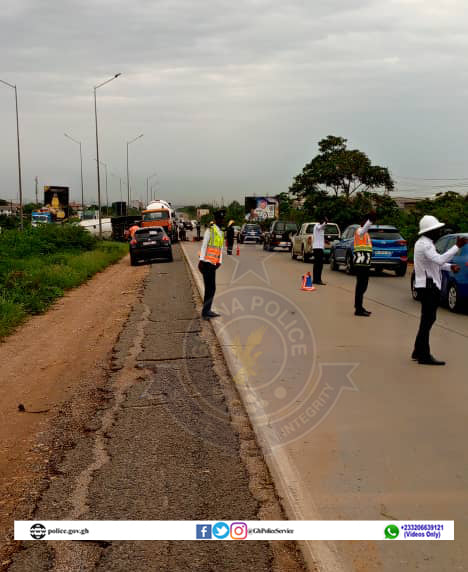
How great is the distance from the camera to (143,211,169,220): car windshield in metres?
51.2

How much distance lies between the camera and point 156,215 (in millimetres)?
51312

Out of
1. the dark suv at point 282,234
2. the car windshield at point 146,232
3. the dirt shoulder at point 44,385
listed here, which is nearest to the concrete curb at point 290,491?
the dirt shoulder at point 44,385

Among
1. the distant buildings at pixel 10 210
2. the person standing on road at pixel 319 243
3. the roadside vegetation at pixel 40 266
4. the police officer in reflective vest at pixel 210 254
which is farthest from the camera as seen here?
the distant buildings at pixel 10 210

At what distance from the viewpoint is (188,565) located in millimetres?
3727

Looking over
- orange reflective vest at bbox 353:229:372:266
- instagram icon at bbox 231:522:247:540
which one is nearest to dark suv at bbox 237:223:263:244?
orange reflective vest at bbox 353:229:372:266

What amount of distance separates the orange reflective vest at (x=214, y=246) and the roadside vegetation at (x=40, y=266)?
3.75 m

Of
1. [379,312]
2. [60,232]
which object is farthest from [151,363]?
[60,232]

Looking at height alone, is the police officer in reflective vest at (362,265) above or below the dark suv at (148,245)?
above

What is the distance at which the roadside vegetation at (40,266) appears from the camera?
15252mm

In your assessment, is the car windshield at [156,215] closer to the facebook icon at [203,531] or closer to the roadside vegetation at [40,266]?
the roadside vegetation at [40,266]

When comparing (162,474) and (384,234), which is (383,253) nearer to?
(384,234)

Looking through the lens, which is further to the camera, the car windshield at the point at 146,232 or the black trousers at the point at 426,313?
the car windshield at the point at 146,232

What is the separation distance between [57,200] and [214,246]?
72.6 metres

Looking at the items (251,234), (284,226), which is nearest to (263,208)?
(251,234)
